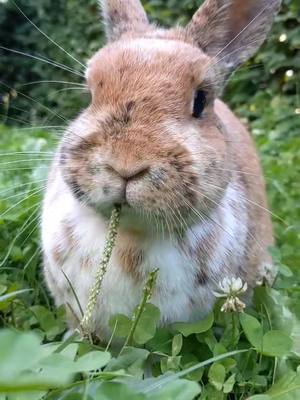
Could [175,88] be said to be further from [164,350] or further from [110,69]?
[164,350]

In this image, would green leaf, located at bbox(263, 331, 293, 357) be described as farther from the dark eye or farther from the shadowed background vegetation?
the dark eye

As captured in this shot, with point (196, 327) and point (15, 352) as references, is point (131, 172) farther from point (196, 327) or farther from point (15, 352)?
point (15, 352)

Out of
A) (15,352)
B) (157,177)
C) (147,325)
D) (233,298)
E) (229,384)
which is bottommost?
(229,384)

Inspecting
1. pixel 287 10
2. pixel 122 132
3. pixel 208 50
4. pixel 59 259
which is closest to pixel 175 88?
pixel 122 132

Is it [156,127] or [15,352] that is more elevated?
[156,127]

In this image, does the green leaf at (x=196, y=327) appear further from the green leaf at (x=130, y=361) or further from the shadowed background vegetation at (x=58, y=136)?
the green leaf at (x=130, y=361)

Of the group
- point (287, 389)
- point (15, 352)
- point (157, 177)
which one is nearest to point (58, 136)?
point (157, 177)

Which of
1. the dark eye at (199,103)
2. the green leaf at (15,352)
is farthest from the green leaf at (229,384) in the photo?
the green leaf at (15,352)

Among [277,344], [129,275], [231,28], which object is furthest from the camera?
[231,28]
